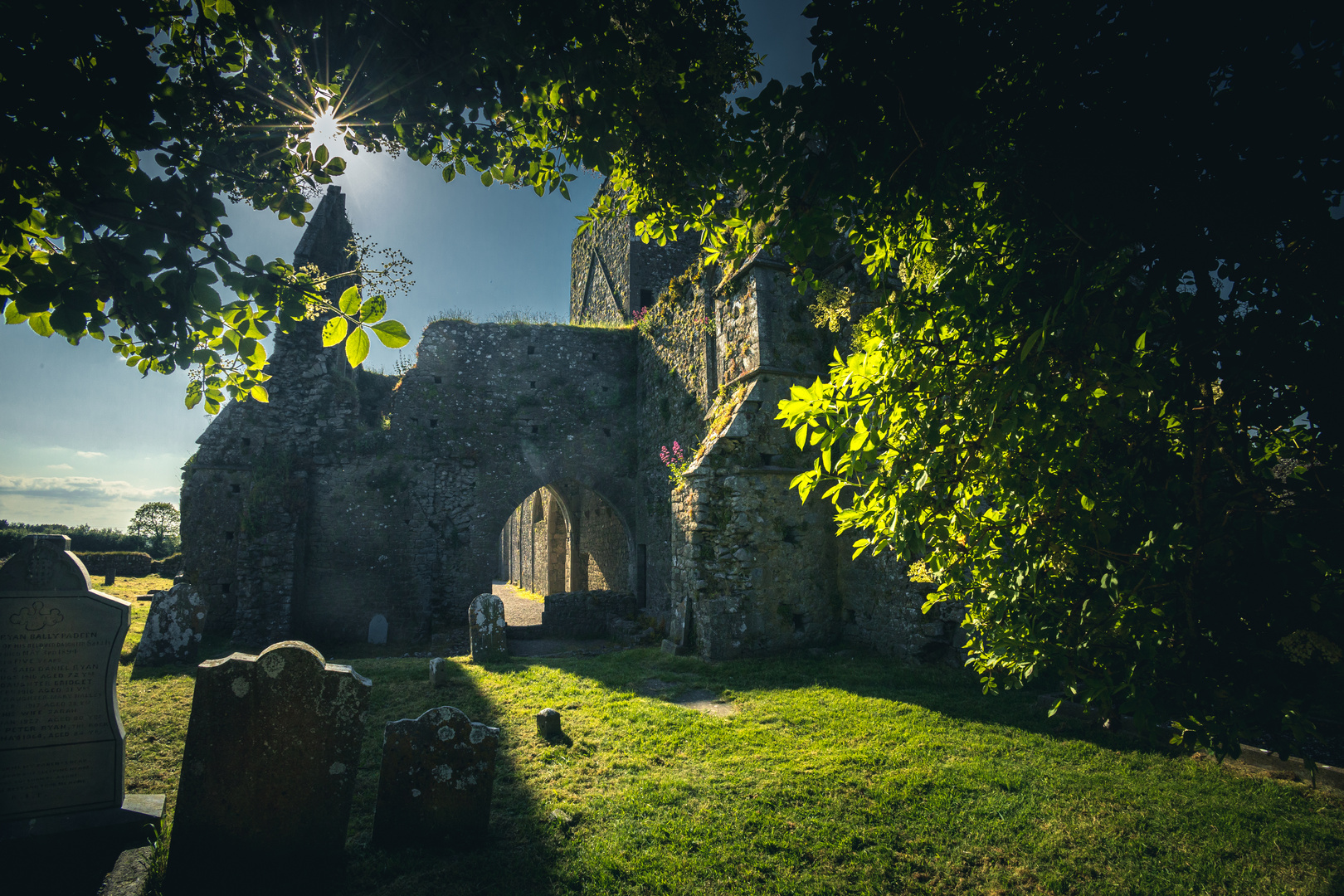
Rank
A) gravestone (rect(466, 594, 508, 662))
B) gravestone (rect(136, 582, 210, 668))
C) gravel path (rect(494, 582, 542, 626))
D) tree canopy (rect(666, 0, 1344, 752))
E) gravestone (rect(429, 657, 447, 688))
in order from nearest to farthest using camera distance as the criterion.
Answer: tree canopy (rect(666, 0, 1344, 752)), gravestone (rect(429, 657, 447, 688)), gravestone (rect(136, 582, 210, 668)), gravestone (rect(466, 594, 508, 662)), gravel path (rect(494, 582, 542, 626))

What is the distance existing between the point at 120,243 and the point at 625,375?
40.1 ft

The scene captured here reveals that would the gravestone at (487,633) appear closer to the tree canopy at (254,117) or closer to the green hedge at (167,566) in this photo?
the tree canopy at (254,117)

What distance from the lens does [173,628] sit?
833cm

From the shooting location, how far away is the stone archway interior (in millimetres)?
15398

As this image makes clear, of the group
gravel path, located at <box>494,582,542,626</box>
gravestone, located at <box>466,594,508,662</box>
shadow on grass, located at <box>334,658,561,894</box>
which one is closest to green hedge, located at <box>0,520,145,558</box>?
gravel path, located at <box>494,582,542,626</box>

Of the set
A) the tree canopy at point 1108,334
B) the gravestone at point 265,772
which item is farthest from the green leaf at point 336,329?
the tree canopy at point 1108,334

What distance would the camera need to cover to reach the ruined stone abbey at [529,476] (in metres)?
7.86

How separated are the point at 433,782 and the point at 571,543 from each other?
50.8ft

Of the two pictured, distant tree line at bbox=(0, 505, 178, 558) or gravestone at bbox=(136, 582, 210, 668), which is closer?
gravestone at bbox=(136, 582, 210, 668)

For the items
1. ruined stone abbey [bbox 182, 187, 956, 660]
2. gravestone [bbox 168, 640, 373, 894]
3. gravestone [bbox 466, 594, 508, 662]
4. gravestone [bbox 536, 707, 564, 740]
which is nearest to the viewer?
gravestone [bbox 168, 640, 373, 894]

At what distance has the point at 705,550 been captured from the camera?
7.79 meters

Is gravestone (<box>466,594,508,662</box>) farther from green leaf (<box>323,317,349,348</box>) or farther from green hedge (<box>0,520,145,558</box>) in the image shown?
green hedge (<box>0,520,145,558</box>)

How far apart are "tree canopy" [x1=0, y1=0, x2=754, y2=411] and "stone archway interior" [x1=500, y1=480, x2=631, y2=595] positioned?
1161 cm

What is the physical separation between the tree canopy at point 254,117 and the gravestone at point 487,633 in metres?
6.31
